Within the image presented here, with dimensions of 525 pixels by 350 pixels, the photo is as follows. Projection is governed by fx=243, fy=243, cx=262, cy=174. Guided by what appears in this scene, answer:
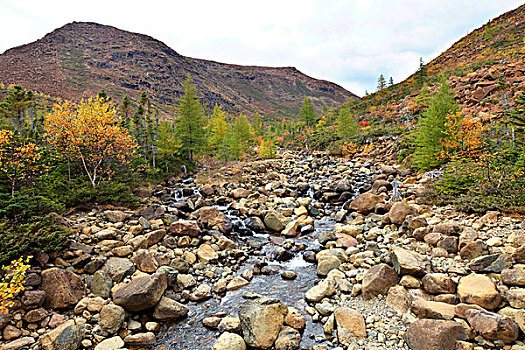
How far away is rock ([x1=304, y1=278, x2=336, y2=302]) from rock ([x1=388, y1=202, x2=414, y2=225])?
5.57 m

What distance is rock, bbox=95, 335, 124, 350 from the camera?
6.14m

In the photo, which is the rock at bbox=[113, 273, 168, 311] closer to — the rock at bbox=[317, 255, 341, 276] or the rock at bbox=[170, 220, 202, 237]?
the rock at bbox=[170, 220, 202, 237]

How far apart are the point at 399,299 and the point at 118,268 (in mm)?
9175

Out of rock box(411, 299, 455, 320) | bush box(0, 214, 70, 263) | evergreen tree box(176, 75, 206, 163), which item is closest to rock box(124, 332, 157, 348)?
bush box(0, 214, 70, 263)

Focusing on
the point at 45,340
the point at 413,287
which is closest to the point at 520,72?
the point at 413,287

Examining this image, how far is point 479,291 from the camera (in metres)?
5.83

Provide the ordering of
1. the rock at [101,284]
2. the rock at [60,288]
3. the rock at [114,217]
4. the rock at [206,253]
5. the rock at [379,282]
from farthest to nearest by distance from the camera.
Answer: the rock at [114,217] < the rock at [206,253] < the rock at [101,284] < the rock at [379,282] < the rock at [60,288]

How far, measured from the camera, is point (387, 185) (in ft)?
58.2

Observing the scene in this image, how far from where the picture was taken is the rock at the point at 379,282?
283 inches

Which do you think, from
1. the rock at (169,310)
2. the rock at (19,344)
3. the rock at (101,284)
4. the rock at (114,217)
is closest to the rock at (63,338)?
the rock at (19,344)

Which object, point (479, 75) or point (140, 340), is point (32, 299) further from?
point (479, 75)

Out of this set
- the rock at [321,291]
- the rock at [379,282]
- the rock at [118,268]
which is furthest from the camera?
the rock at [118,268]

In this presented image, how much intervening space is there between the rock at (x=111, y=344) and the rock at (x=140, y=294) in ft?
3.33

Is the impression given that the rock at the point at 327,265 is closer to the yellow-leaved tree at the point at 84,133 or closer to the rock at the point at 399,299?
the rock at the point at 399,299
